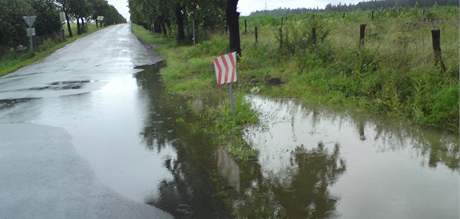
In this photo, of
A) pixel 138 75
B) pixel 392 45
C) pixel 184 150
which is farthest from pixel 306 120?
pixel 138 75

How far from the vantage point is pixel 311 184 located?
6438 mm

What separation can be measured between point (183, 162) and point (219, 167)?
2.23 feet

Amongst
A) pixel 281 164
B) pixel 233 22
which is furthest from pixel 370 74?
pixel 233 22

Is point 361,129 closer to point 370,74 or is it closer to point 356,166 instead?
point 356,166

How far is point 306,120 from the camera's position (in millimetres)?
9953

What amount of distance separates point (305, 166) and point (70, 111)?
7.39 m

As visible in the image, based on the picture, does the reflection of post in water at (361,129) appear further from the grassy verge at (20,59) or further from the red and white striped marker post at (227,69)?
the grassy verge at (20,59)

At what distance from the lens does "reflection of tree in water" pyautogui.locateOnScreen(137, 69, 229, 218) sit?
19.3 ft

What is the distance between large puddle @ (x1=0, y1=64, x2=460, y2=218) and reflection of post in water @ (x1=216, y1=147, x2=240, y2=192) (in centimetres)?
1

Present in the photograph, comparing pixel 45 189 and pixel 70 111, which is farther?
pixel 70 111

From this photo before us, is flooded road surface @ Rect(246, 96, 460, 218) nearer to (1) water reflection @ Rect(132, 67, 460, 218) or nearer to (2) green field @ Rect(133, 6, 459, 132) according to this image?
(1) water reflection @ Rect(132, 67, 460, 218)

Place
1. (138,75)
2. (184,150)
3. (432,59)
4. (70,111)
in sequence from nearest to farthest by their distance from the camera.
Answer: (184,150) < (432,59) < (70,111) < (138,75)

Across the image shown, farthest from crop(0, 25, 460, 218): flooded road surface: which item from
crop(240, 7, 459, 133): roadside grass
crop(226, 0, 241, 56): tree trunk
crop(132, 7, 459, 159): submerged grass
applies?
crop(226, 0, 241, 56): tree trunk

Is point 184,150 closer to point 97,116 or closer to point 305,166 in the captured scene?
point 305,166
